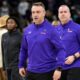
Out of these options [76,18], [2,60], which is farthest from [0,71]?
[76,18]

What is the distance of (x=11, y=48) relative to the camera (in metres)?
10.1

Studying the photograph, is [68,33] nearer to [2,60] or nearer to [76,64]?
[76,64]

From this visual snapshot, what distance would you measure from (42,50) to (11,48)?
8.51ft

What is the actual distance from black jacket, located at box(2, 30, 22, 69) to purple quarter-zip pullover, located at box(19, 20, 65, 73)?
7.93 feet

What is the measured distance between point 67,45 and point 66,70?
39 cm

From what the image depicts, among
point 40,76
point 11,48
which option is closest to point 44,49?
point 40,76

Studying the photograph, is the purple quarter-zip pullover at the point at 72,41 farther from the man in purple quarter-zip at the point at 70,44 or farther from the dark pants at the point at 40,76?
the dark pants at the point at 40,76

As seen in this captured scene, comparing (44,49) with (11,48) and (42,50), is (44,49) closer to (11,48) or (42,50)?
(42,50)

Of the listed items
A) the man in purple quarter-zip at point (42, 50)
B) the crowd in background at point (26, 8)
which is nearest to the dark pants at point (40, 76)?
the man in purple quarter-zip at point (42, 50)

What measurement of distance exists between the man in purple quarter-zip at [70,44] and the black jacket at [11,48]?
81.5 inches

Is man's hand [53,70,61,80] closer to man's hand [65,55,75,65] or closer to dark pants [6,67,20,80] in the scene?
man's hand [65,55,75,65]

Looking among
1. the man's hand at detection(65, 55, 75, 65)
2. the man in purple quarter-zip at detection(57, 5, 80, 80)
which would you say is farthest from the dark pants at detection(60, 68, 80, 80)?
the man's hand at detection(65, 55, 75, 65)

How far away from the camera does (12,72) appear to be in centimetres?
1020

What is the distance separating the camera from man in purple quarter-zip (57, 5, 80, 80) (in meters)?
7.82
